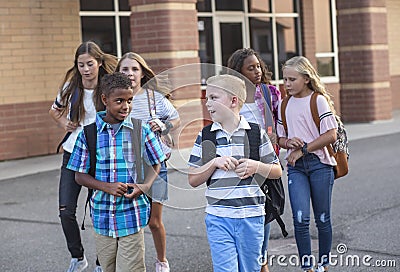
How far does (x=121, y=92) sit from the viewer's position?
17.1 ft

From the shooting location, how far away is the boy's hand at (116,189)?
5.19m

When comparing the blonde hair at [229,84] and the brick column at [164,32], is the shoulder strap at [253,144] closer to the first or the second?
the blonde hair at [229,84]

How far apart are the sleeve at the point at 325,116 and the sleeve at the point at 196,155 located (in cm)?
141

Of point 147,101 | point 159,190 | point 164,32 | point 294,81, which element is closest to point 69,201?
point 147,101

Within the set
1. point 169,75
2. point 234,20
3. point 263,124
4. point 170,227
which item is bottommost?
point 170,227

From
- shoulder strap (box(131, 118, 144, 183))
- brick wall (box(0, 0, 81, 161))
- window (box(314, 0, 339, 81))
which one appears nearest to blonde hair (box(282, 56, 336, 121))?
shoulder strap (box(131, 118, 144, 183))

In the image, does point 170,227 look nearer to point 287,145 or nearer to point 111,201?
point 287,145

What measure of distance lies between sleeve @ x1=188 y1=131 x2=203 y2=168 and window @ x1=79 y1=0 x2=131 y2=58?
1086 cm

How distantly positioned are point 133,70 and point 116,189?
1.34 m

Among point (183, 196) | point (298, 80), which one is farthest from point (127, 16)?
point (183, 196)

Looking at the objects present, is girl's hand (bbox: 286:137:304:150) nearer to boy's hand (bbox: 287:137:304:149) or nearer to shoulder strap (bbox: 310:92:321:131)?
boy's hand (bbox: 287:137:304:149)

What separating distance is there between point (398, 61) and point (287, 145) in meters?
18.8

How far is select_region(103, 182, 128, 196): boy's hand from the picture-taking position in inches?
204

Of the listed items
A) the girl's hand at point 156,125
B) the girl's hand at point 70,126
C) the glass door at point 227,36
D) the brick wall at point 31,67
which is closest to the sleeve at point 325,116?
the girl's hand at point 156,125
